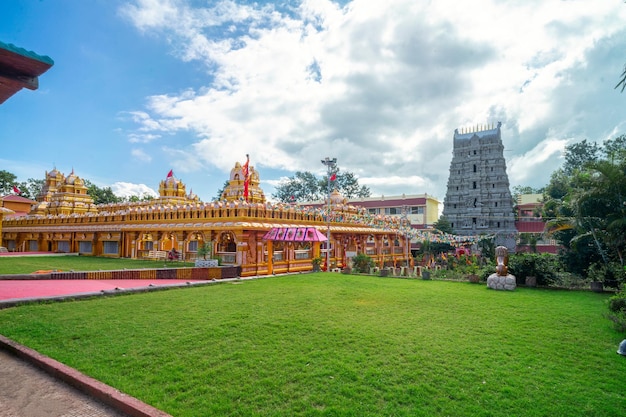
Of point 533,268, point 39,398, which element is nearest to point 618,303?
point 533,268

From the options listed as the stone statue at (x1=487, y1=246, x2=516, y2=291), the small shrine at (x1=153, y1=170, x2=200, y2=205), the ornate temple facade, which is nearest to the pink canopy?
the ornate temple facade

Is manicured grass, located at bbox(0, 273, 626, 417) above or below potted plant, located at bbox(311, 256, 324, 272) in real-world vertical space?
below

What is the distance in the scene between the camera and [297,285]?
48.6 ft

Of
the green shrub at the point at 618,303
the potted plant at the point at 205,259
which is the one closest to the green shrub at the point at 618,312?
the green shrub at the point at 618,303

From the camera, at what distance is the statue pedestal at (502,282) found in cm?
1402

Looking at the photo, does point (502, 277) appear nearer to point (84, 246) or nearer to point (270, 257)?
point (270, 257)

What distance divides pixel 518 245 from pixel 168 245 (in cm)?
3376

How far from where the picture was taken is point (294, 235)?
1891cm

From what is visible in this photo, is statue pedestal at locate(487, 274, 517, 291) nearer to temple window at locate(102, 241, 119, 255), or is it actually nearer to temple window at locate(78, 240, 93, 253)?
temple window at locate(102, 241, 119, 255)

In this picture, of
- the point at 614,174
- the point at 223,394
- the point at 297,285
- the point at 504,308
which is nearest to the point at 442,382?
the point at 223,394

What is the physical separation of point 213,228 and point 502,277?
14.4 meters

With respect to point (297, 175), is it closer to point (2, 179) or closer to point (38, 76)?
point (2, 179)

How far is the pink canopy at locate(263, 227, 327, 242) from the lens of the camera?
18.8m

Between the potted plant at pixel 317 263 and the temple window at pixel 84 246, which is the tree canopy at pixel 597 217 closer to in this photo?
the potted plant at pixel 317 263
